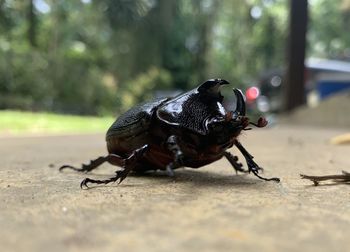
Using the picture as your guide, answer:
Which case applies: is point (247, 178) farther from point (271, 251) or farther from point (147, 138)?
point (271, 251)

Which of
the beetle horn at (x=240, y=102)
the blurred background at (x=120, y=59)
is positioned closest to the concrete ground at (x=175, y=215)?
the beetle horn at (x=240, y=102)

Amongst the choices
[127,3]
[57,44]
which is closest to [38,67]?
[127,3]

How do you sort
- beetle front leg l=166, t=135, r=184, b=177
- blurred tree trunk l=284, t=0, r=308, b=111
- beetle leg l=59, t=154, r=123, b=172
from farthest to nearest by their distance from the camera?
blurred tree trunk l=284, t=0, r=308, b=111 → beetle leg l=59, t=154, r=123, b=172 → beetle front leg l=166, t=135, r=184, b=177

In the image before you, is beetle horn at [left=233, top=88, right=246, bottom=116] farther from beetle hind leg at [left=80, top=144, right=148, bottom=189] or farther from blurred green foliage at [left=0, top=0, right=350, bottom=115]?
blurred green foliage at [left=0, top=0, right=350, bottom=115]

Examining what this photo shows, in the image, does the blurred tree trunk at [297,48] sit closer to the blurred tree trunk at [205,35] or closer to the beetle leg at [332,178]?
the beetle leg at [332,178]

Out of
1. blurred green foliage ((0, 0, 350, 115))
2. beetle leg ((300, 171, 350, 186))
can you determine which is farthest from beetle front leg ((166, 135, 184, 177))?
blurred green foliage ((0, 0, 350, 115))

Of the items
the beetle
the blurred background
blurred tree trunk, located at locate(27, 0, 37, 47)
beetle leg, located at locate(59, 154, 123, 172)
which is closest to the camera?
the beetle

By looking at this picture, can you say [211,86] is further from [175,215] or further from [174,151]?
[175,215]
